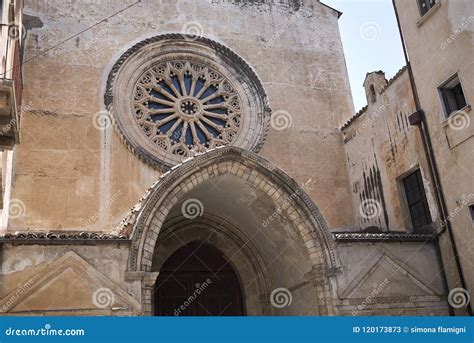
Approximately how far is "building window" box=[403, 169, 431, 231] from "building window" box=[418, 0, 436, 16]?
145 inches

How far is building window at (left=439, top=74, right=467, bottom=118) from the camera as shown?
1091 centimetres

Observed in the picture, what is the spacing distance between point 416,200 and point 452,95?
2.56 m

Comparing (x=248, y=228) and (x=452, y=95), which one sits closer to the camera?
(x=452, y=95)

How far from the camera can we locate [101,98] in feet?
42.0

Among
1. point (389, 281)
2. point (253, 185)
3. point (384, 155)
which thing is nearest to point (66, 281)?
point (253, 185)

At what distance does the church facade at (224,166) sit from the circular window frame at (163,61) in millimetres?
40

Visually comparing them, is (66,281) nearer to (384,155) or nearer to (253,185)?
(253,185)

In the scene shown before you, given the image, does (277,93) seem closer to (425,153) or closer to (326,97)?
(326,97)

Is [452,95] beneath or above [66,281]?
above

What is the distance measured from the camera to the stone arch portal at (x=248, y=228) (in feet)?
31.1

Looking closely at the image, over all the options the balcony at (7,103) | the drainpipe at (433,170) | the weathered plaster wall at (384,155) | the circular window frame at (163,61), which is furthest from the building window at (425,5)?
the balcony at (7,103)

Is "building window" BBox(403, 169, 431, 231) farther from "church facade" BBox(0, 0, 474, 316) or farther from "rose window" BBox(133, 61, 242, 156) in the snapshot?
"rose window" BBox(133, 61, 242, 156)

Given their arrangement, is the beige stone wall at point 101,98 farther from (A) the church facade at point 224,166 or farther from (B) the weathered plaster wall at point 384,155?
(B) the weathered plaster wall at point 384,155

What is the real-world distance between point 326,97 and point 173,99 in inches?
182
